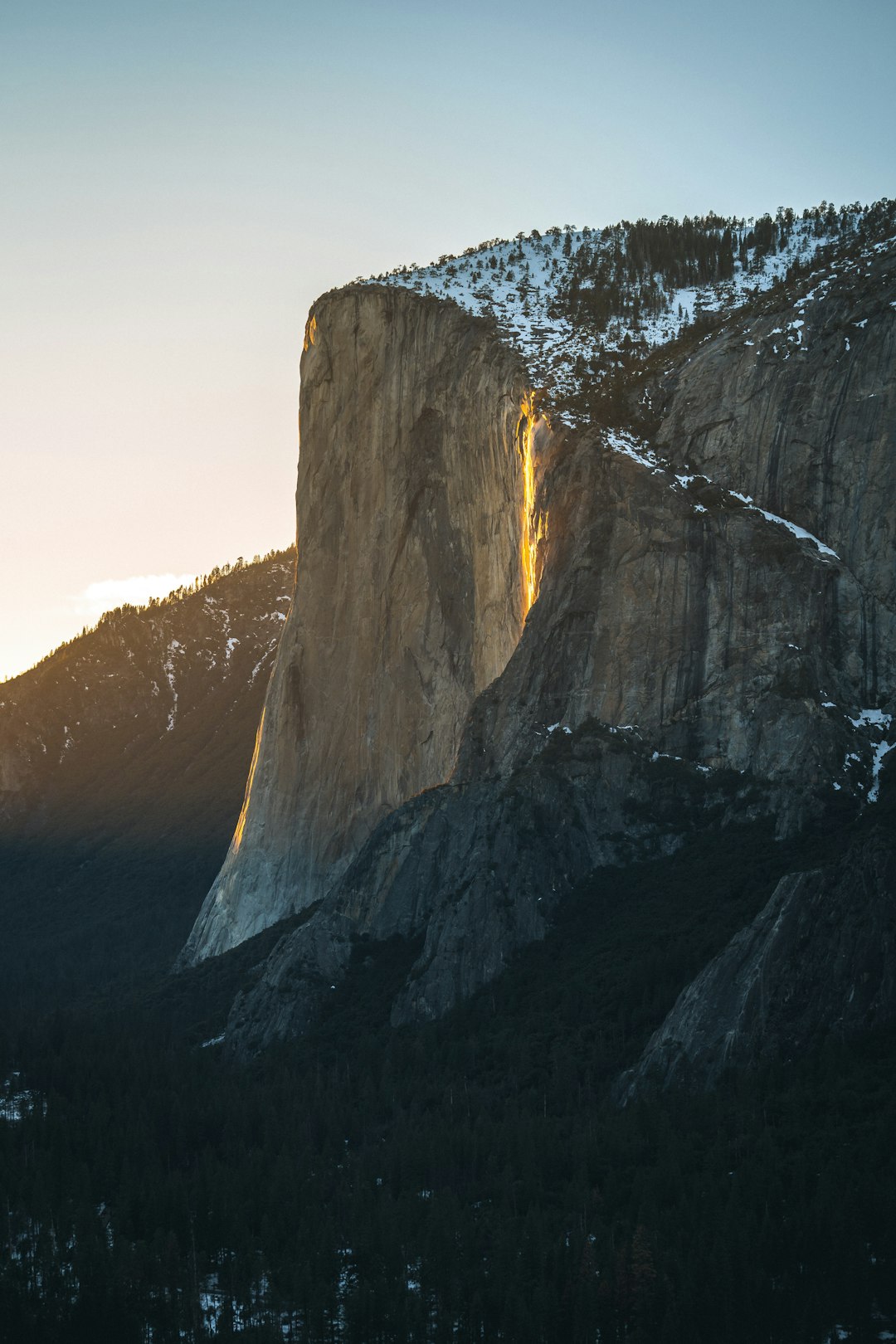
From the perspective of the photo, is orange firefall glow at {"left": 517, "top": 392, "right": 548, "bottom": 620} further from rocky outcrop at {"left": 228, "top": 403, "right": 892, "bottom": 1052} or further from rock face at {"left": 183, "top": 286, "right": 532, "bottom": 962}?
rocky outcrop at {"left": 228, "top": 403, "right": 892, "bottom": 1052}

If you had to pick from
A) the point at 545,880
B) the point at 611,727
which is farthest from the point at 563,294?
the point at 545,880

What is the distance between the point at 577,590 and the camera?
386 feet

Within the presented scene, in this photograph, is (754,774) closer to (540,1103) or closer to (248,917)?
(540,1103)

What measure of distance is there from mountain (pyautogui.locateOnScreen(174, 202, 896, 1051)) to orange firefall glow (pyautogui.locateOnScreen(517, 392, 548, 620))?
0.39 m

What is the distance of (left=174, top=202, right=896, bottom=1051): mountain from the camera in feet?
364

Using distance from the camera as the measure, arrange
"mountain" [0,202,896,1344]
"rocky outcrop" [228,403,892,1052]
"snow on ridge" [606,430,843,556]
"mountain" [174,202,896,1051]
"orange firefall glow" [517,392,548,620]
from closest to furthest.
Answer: "mountain" [0,202,896,1344], "rocky outcrop" [228,403,892,1052], "mountain" [174,202,896,1051], "snow on ridge" [606,430,843,556], "orange firefall glow" [517,392,548,620]

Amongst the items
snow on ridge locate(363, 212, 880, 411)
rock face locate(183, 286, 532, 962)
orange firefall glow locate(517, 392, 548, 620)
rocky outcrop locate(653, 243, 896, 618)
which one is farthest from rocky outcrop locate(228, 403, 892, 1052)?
snow on ridge locate(363, 212, 880, 411)

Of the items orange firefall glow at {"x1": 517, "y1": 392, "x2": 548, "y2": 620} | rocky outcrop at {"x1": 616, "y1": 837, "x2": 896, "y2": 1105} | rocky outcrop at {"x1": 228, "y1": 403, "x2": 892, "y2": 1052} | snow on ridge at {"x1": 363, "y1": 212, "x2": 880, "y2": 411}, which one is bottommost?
rocky outcrop at {"x1": 616, "y1": 837, "x2": 896, "y2": 1105}

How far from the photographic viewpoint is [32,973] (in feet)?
577

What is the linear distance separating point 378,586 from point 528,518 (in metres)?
23.0

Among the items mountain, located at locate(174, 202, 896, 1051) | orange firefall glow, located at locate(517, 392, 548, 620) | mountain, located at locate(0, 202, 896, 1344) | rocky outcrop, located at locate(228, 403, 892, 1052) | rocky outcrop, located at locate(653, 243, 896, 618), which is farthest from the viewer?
orange firefall glow, located at locate(517, 392, 548, 620)

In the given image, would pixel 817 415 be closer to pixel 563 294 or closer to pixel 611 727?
pixel 611 727

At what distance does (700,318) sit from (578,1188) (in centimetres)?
6484

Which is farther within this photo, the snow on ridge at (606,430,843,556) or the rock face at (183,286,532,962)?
the rock face at (183,286,532,962)
